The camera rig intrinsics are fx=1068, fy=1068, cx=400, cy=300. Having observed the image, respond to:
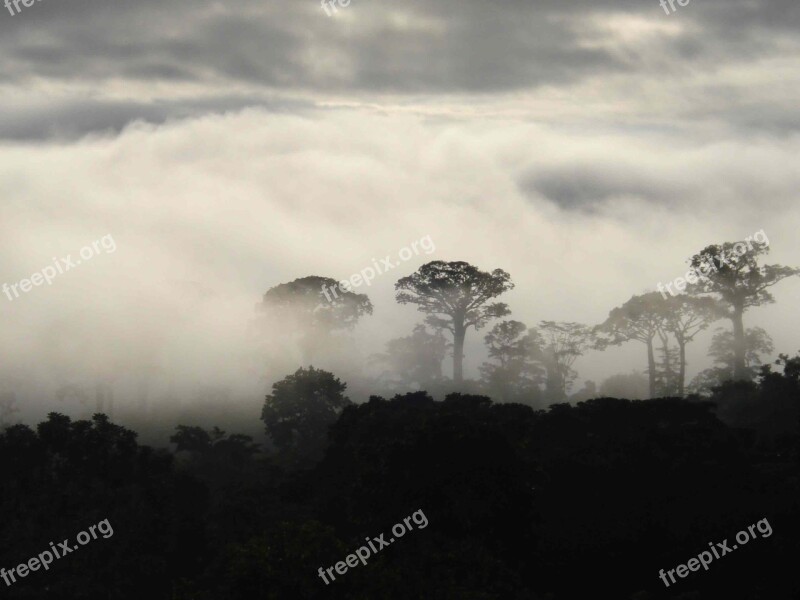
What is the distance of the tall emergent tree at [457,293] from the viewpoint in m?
129

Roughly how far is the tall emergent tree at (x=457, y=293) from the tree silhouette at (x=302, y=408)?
25.4 meters

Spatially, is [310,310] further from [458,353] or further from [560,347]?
[560,347]

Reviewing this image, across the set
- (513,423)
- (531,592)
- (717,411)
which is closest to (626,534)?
(513,423)

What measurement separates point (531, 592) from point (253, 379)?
105 m

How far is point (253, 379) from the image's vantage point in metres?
151

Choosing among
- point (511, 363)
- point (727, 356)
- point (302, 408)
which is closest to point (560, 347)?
point (511, 363)

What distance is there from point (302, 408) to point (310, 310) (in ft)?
105

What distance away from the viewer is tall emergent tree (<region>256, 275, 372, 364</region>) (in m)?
135

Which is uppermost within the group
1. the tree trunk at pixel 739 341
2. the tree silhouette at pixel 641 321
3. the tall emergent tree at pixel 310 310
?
the tall emergent tree at pixel 310 310

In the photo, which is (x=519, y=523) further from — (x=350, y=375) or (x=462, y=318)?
(x=350, y=375)

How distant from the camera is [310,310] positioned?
446ft

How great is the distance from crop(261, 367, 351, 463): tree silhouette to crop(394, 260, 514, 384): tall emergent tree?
2538cm

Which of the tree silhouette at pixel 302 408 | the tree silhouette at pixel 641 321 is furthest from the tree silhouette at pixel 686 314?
the tree silhouette at pixel 302 408

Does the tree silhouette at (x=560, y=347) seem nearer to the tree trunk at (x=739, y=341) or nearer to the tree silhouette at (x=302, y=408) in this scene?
the tree trunk at (x=739, y=341)
